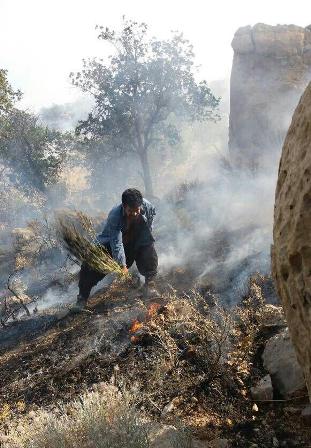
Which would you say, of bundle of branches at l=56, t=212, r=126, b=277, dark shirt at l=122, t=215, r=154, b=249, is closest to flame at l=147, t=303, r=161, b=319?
bundle of branches at l=56, t=212, r=126, b=277

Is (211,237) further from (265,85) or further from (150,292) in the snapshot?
(265,85)

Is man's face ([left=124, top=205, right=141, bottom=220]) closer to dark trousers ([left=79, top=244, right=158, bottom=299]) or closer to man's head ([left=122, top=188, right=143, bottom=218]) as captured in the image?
man's head ([left=122, top=188, right=143, bottom=218])

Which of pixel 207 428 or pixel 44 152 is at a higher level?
pixel 44 152

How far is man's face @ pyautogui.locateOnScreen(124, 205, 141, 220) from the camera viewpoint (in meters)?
4.93

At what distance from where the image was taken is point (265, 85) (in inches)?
496

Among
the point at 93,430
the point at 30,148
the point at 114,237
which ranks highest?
the point at 30,148

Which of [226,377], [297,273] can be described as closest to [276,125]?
[226,377]

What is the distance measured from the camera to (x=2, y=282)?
43.4 ft

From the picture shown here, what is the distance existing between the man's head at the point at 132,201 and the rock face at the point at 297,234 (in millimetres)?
3209

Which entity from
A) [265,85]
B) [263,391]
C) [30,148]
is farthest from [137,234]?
[30,148]

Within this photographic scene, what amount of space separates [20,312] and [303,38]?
1120cm

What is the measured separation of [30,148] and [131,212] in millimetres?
15280

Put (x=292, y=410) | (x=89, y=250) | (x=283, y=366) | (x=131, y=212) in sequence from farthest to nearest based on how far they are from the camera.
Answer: (x=131, y=212)
(x=89, y=250)
(x=283, y=366)
(x=292, y=410)

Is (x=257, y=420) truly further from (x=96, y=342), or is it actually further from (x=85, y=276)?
(x=85, y=276)
